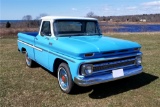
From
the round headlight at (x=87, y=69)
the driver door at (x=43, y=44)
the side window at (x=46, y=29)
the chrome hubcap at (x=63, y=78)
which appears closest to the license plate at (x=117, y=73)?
the round headlight at (x=87, y=69)

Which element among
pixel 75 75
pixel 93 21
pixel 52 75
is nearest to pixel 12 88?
pixel 52 75

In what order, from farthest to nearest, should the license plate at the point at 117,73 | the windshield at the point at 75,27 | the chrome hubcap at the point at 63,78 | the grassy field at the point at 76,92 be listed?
the windshield at the point at 75,27 → the chrome hubcap at the point at 63,78 → the license plate at the point at 117,73 → the grassy field at the point at 76,92

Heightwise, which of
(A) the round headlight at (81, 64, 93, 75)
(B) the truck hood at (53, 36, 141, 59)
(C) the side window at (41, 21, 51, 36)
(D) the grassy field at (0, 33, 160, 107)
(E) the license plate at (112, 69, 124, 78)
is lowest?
(D) the grassy field at (0, 33, 160, 107)

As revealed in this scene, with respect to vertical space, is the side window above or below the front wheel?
above

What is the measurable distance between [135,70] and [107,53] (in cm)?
101

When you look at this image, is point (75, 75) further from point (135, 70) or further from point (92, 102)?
point (135, 70)

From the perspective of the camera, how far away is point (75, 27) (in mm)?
5922

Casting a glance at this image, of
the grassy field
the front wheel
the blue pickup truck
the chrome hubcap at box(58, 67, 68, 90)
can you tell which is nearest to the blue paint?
the blue pickup truck

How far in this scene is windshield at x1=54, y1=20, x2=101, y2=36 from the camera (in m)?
5.52

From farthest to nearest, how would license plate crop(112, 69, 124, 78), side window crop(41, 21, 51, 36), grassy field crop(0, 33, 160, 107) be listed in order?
side window crop(41, 21, 51, 36) → license plate crop(112, 69, 124, 78) → grassy field crop(0, 33, 160, 107)

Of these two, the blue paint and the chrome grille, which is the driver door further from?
the chrome grille

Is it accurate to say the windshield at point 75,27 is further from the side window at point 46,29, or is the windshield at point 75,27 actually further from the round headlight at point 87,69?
the round headlight at point 87,69

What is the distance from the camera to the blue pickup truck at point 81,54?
4.30 metres

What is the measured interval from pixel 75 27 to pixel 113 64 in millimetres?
1819
